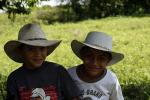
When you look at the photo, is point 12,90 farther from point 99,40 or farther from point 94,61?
point 99,40

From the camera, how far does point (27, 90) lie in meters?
3.63

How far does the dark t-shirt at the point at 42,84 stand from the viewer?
3635 millimetres

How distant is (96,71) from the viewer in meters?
3.86

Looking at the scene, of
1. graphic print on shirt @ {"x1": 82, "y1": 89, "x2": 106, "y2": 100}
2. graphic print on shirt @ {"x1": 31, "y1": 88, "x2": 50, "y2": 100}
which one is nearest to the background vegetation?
graphic print on shirt @ {"x1": 82, "y1": 89, "x2": 106, "y2": 100}

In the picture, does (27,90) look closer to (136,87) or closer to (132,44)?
(136,87)

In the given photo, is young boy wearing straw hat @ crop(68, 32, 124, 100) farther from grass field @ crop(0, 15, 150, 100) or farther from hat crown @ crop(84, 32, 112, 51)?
grass field @ crop(0, 15, 150, 100)

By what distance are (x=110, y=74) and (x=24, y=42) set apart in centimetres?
80

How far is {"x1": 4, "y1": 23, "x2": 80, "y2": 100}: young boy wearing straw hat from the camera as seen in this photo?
364 cm

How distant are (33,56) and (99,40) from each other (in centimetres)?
59

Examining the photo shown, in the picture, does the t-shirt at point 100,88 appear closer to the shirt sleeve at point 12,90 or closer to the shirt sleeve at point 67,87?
the shirt sleeve at point 67,87

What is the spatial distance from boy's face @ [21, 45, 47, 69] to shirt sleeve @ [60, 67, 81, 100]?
217 mm

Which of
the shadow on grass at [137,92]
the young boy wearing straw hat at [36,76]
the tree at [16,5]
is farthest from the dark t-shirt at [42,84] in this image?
the shadow on grass at [137,92]

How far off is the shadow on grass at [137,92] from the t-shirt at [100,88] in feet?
11.7

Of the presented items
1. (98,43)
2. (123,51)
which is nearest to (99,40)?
(98,43)
